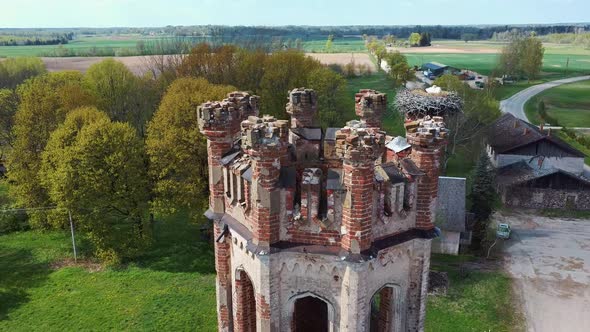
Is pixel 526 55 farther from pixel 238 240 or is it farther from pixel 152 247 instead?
pixel 238 240

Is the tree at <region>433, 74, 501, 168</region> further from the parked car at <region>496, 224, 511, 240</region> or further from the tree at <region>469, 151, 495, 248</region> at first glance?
the parked car at <region>496, 224, 511, 240</region>

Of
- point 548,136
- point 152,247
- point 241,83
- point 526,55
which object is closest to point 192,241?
point 152,247

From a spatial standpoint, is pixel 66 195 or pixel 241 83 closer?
pixel 66 195

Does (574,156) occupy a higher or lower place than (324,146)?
lower

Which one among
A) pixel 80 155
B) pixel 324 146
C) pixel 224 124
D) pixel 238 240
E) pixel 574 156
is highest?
pixel 224 124

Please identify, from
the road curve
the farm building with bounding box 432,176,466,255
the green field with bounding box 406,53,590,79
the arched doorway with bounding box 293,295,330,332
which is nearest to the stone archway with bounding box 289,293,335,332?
the arched doorway with bounding box 293,295,330,332

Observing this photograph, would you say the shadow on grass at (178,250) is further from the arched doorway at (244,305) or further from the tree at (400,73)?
the tree at (400,73)

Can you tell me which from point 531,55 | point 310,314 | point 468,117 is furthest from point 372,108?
point 531,55

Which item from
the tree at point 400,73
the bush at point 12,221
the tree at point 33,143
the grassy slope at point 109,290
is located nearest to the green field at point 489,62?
the tree at point 400,73

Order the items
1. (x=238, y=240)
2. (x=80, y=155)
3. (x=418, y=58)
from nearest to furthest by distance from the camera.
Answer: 1. (x=238, y=240)
2. (x=80, y=155)
3. (x=418, y=58)
